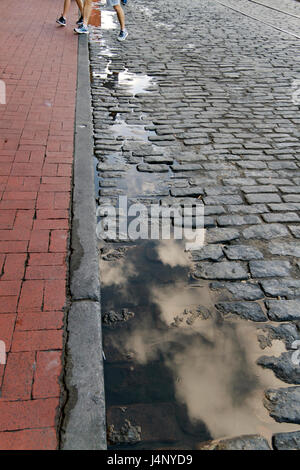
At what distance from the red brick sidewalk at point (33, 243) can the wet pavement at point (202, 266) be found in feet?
1.06

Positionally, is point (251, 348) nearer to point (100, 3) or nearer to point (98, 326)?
point (98, 326)

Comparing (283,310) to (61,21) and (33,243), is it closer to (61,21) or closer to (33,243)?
(33,243)

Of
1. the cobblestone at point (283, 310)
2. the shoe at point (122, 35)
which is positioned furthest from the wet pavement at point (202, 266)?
the shoe at point (122, 35)

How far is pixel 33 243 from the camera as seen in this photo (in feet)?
10.4

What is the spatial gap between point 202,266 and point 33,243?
1.25 meters

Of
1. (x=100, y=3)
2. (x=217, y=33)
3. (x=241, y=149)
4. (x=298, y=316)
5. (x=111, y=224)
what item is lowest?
(x=298, y=316)

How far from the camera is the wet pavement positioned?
221cm

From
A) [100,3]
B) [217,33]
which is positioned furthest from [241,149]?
[100,3]

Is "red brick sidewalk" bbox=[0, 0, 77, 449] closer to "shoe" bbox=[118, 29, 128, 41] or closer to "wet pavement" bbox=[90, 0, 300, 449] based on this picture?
"wet pavement" bbox=[90, 0, 300, 449]

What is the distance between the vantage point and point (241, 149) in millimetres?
5078

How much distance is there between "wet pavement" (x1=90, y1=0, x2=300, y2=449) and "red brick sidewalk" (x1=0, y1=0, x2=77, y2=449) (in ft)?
1.06

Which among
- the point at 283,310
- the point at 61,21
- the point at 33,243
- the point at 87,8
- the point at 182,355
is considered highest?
the point at 61,21

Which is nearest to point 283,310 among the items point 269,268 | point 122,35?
point 269,268

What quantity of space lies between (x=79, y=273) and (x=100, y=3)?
620 inches
